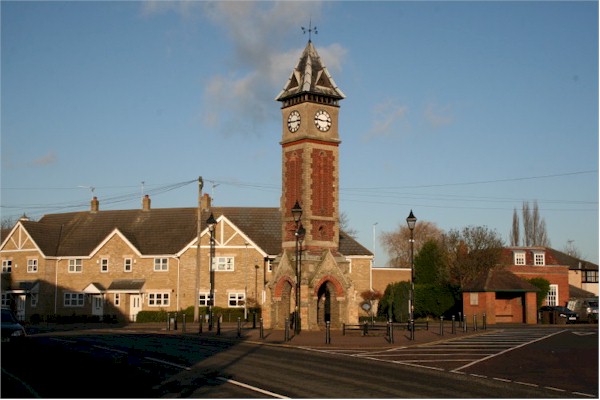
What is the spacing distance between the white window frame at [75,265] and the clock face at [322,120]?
105 feet

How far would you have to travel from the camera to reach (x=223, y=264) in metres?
65.1

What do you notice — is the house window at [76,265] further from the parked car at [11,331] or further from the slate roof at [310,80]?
the parked car at [11,331]

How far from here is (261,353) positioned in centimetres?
2947

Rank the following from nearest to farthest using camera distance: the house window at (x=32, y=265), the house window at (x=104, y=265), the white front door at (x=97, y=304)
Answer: the white front door at (x=97, y=304) → the house window at (x=104, y=265) → the house window at (x=32, y=265)

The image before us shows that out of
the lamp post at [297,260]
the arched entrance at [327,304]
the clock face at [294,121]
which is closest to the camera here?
the lamp post at [297,260]

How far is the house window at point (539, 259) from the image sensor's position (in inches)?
2911

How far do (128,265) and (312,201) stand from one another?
27.2 m

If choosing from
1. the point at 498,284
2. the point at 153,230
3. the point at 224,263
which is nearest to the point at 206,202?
the point at 153,230

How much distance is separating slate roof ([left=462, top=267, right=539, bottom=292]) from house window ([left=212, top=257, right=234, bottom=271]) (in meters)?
19.0

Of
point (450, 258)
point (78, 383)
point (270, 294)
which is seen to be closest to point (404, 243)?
point (450, 258)

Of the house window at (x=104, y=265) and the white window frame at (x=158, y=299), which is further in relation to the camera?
the house window at (x=104, y=265)

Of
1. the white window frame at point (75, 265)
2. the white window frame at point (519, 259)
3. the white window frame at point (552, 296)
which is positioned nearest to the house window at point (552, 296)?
the white window frame at point (552, 296)

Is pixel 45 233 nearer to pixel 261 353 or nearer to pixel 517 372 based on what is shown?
pixel 261 353

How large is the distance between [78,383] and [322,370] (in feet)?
23.9
